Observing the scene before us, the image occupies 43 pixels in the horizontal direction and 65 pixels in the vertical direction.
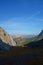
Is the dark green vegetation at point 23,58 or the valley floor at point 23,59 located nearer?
the valley floor at point 23,59

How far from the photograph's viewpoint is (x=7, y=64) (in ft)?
132

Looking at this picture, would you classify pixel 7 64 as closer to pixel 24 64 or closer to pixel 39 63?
pixel 24 64

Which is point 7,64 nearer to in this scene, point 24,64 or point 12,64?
point 12,64

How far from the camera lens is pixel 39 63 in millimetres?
38594

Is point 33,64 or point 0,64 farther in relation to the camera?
point 0,64

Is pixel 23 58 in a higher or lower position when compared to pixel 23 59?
Answer: higher

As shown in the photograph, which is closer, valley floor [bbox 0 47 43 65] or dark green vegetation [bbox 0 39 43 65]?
valley floor [bbox 0 47 43 65]

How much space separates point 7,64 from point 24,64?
161 inches

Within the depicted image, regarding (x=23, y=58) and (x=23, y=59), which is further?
(x=23, y=58)

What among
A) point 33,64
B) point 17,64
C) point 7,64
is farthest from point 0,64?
point 33,64

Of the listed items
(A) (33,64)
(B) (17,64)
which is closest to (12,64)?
(B) (17,64)

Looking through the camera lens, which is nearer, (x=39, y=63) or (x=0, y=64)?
(x=39, y=63)

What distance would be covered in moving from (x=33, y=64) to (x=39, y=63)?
1371 mm

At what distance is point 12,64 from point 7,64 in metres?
1.42
